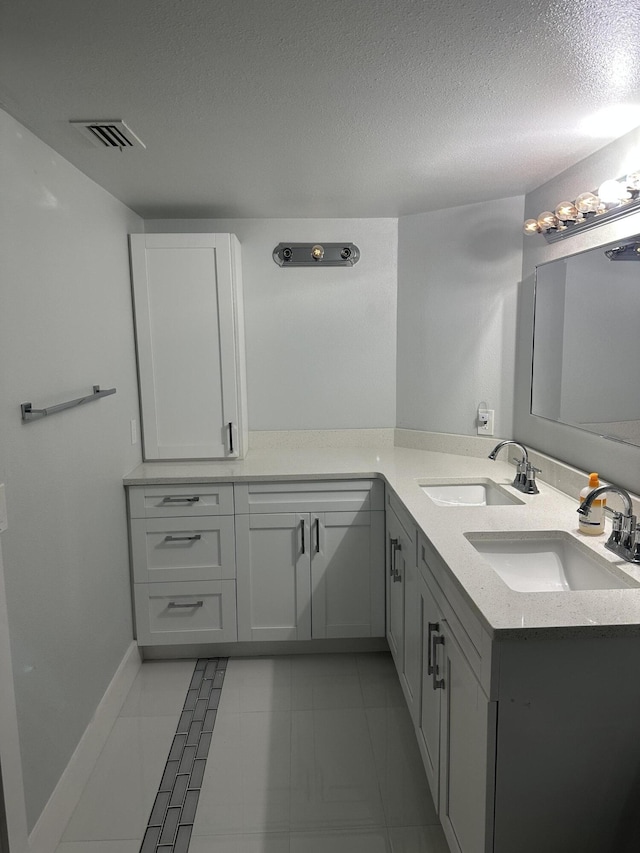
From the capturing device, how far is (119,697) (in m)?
2.58

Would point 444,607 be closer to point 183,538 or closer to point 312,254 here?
point 183,538

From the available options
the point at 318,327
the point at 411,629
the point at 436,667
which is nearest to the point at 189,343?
the point at 318,327

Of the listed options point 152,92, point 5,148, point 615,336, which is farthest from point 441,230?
point 5,148

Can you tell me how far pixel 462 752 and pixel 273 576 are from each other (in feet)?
4.84

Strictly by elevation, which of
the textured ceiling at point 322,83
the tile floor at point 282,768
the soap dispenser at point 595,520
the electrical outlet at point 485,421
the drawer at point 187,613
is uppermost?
the textured ceiling at point 322,83

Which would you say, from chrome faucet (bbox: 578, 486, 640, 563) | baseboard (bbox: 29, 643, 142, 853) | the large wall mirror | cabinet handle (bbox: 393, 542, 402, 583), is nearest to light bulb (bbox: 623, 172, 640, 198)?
the large wall mirror

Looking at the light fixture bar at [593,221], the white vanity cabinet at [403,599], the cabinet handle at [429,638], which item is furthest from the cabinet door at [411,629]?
the light fixture bar at [593,221]

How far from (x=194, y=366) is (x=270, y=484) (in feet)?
2.34

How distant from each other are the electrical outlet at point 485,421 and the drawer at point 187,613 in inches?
55.9

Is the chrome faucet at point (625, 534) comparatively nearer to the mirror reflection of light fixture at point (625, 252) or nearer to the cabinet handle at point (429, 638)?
the cabinet handle at point (429, 638)

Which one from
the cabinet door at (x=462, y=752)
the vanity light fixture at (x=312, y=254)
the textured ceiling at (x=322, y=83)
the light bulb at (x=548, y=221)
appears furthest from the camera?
the vanity light fixture at (x=312, y=254)

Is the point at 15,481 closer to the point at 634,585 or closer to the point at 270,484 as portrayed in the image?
the point at 270,484

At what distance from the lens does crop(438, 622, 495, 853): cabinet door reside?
137cm

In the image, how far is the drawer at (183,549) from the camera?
2840 mm
